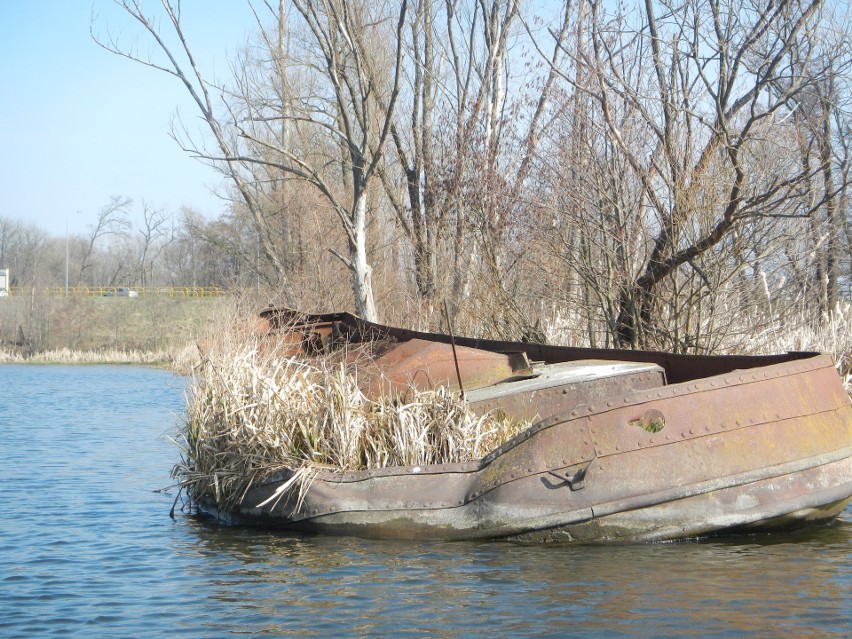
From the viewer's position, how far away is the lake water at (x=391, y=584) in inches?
214

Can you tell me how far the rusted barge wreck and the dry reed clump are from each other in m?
0.27

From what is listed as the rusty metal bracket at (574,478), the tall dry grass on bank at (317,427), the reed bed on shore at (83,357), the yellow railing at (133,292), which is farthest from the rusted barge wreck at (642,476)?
the yellow railing at (133,292)

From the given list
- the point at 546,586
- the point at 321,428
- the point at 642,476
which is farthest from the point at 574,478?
the point at 321,428

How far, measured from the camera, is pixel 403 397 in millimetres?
7961

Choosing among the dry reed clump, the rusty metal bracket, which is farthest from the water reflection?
the dry reed clump

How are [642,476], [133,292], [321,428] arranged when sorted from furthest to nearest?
[133,292] → [321,428] → [642,476]

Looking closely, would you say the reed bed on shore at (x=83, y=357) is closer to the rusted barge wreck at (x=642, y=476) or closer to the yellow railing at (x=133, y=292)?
the yellow railing at (x=133, y=292)

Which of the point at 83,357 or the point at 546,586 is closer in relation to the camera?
the point at 546,586

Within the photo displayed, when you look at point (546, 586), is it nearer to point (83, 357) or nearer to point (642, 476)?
point (642, 476)

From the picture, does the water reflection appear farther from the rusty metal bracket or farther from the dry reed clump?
the dry reed clump

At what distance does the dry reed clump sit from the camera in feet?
24.6

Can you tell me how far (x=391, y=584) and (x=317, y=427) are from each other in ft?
5.72

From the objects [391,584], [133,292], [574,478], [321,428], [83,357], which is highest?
[133,292]

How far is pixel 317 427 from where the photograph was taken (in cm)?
764
